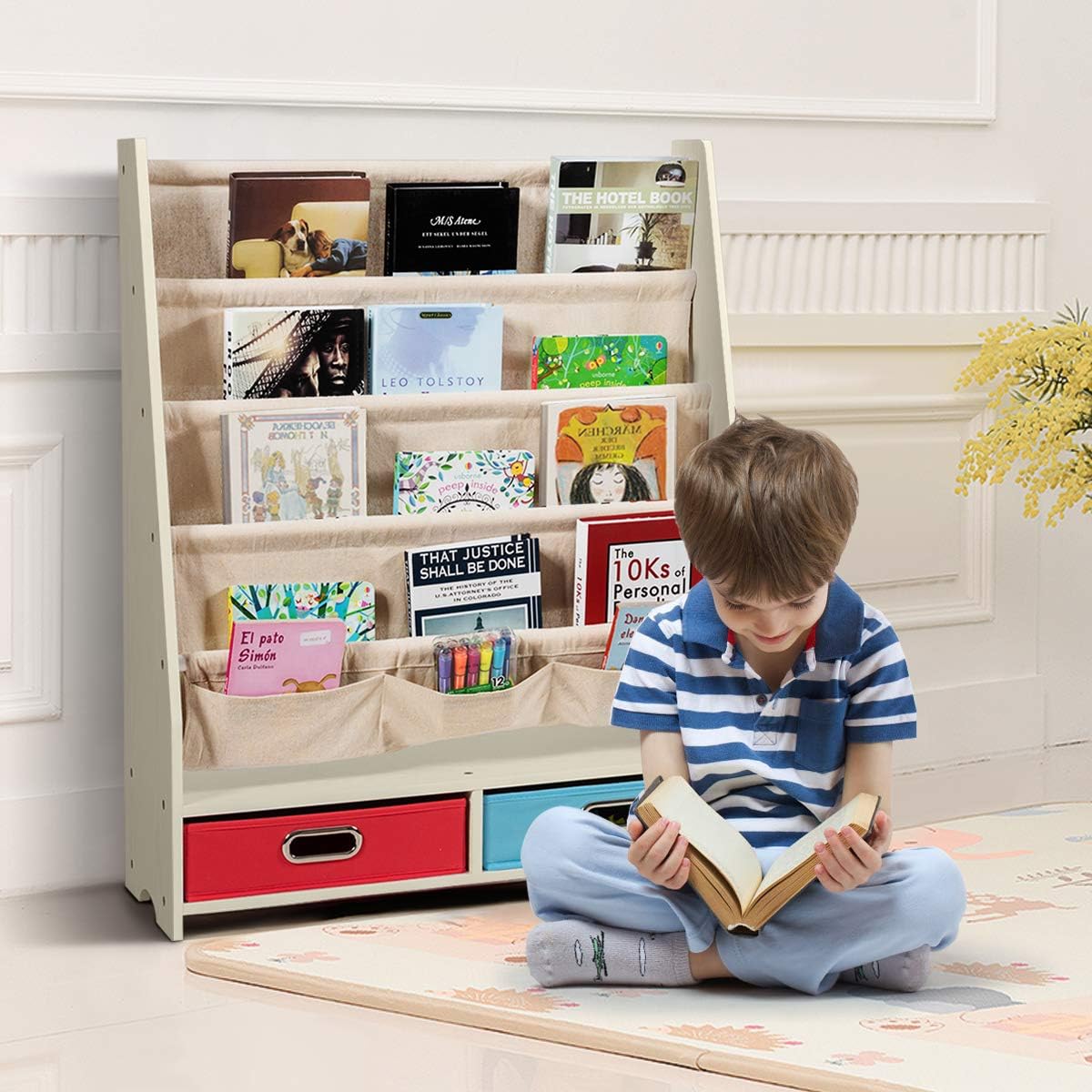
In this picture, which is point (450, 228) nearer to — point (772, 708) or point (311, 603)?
point (311, 603)

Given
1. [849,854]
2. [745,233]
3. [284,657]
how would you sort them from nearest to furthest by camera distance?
[849,854] → [284,657] → [745,233]

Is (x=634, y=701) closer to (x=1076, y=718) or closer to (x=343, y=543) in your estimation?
(x=343, y=543)

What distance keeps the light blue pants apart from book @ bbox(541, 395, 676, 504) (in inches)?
22.3

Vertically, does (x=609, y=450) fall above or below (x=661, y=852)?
above

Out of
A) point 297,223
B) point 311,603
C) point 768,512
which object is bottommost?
point 311,603

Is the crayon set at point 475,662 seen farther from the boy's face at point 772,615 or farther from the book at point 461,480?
the boy's face at point 772,615

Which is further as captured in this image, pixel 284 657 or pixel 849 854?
pixel 284 657

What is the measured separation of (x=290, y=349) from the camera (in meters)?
1.99

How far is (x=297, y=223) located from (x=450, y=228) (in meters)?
0.20

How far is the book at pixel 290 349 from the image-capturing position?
197 cm

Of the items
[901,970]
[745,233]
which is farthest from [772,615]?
[745,233]

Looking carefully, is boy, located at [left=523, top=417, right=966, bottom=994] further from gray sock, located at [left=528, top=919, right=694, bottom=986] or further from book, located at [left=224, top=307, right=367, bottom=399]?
book, located at [left=224, top=307, right=367, bottom=399]

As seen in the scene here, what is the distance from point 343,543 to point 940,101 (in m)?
1.24

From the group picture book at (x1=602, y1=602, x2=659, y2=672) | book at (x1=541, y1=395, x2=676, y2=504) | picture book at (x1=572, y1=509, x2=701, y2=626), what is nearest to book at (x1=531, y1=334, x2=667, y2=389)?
book at (x1=541, y1=395, x2=676, y2=504)
